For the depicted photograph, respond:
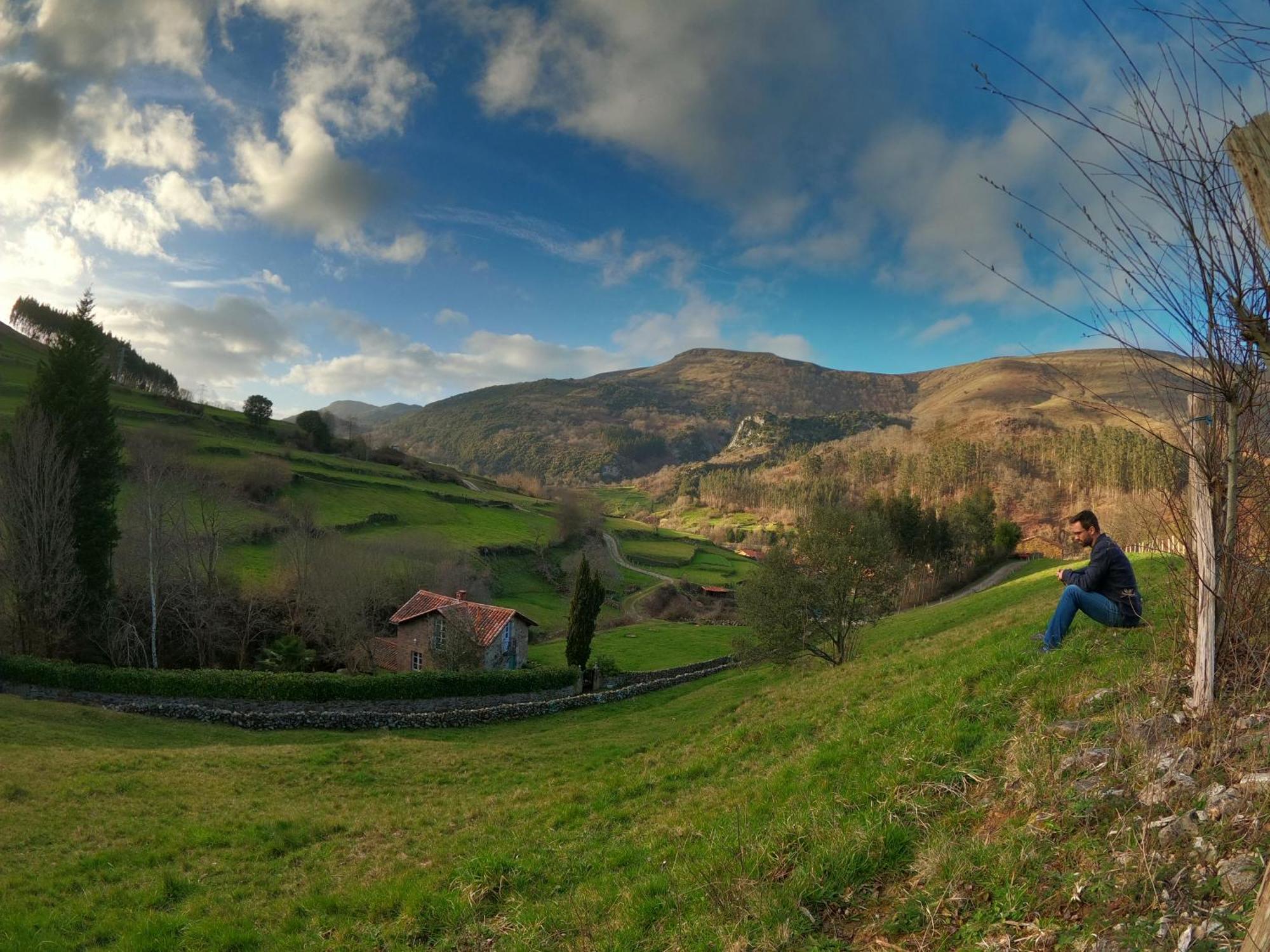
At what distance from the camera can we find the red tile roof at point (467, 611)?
40.4m

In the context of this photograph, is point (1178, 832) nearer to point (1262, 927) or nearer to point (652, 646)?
point (1262, 927)

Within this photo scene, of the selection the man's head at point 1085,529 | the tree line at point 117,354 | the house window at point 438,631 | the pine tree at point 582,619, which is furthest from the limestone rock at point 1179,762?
the tree line at point 117,354

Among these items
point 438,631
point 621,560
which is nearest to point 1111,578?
point 438,631

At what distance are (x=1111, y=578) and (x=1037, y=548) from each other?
84752 mm

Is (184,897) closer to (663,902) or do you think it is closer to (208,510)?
(663,902)

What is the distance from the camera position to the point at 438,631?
42.0 m

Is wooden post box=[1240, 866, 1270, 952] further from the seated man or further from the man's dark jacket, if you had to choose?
the man's dark jacket

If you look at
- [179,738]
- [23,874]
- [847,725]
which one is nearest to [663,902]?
[847,725]

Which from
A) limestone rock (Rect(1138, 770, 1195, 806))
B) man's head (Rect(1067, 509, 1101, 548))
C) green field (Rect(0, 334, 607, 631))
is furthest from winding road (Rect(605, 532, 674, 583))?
limestone rock (Rect(1138, 770, 1195, 806))

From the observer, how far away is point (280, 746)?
20.6 metres

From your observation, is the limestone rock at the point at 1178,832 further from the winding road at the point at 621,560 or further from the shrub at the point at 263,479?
the winding road at the point at 621,560

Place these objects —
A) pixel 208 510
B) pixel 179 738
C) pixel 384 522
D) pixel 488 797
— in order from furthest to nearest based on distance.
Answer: pixel 384 522
pixel 208 510
pixel 179 738
pixel 488 797

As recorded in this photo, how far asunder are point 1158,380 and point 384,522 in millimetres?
77224

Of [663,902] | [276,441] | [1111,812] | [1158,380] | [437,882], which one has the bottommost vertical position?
[437,882]
